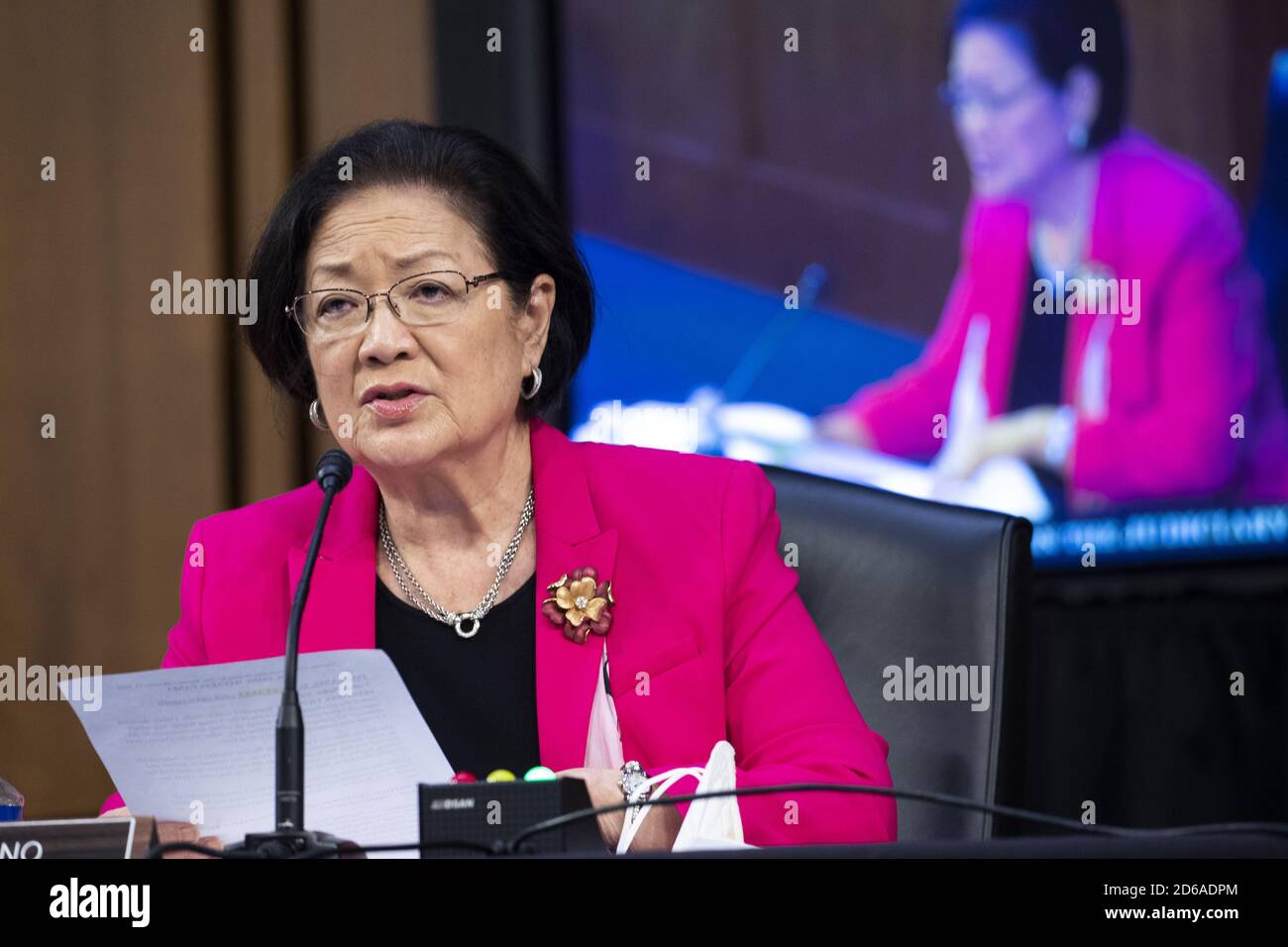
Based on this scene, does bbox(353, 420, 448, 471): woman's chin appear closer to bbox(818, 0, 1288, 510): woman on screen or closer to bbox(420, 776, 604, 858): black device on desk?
bbox(420, 776, 604, 858): black device on desk

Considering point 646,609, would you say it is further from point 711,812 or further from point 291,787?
point 291,787

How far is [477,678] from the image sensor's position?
71.2 inches

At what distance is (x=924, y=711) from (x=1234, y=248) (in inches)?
51.7

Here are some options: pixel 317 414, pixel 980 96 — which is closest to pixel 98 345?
pixel 317 414

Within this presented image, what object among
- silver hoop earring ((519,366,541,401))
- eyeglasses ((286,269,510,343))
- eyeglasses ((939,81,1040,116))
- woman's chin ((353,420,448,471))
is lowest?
woman's chin ((353,420,448,471))

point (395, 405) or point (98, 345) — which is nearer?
point (395, 405)

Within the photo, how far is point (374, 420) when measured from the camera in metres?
1.76

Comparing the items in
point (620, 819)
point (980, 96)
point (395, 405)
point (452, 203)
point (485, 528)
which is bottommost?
point (620, 819)

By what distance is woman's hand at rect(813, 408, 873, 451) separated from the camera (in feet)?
9.14

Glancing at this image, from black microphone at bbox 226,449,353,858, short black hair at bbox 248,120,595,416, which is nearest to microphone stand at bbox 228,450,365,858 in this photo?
black microphone at bbox 226,449,353,858

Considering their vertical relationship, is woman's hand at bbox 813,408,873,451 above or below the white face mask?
above

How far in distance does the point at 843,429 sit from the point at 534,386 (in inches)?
38.4
